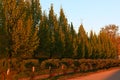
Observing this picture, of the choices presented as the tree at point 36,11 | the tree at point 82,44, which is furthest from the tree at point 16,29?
the tree at point 82,44

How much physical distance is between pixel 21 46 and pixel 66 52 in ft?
57.0

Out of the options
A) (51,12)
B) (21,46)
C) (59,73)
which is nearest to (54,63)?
(59,73)

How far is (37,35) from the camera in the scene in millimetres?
38781

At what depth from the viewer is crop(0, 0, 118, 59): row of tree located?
1144 inches

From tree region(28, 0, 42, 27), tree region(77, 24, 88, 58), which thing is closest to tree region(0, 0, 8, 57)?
tree region(28, 0, 42, 27)

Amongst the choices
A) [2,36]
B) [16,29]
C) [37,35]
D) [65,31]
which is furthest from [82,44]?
[2,36]

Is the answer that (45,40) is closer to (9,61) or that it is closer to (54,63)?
(54,63)

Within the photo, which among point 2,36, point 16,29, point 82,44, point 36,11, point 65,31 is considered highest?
point 36,11

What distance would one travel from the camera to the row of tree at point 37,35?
29062 millimetres

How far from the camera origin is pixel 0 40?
96.2 ft

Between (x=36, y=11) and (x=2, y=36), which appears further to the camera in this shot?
(x=36, y=11)

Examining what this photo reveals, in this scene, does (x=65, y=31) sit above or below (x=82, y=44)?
above

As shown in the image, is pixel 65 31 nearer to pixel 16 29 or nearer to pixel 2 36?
pixel 16 29

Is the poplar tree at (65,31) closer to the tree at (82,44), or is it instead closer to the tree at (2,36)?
the tree at (82,44)
